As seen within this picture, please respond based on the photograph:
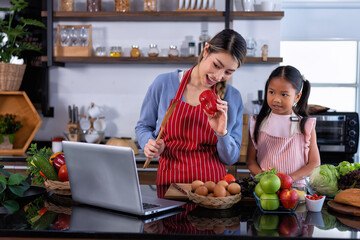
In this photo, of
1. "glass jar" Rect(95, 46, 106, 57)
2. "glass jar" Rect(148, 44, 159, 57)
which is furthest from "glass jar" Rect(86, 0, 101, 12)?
"glass jar" Rect(148, 44, 159, 57)

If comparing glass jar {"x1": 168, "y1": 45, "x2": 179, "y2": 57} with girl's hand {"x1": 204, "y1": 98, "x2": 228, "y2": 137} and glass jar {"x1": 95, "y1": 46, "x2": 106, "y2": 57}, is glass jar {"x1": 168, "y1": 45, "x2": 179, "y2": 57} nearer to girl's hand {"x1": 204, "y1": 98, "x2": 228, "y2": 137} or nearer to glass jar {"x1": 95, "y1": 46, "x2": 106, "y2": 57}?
glass jar {"x1": 95, "y1": 46, "x2": 106, "y2": 57}

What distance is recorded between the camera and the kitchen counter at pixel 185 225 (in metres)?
1.33

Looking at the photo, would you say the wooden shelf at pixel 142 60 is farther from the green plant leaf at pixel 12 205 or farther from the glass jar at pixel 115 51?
the green plant leaf at pixel 12 205

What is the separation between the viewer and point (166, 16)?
12.4 ft

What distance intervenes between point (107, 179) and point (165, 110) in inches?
32.0

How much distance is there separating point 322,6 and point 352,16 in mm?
296

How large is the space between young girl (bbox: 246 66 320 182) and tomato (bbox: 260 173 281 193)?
0.64m

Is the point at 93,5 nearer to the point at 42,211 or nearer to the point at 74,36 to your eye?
the point at 74,36

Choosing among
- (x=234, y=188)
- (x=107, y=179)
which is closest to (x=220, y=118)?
(x=234, y=188)

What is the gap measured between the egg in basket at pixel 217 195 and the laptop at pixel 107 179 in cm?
9

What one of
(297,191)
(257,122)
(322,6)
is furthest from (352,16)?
(297,191)

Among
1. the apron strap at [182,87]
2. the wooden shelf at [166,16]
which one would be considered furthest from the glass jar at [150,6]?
the apron strap at [182,87]

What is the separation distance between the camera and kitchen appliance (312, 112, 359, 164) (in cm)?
357

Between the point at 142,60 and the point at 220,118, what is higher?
the point at 142,60
